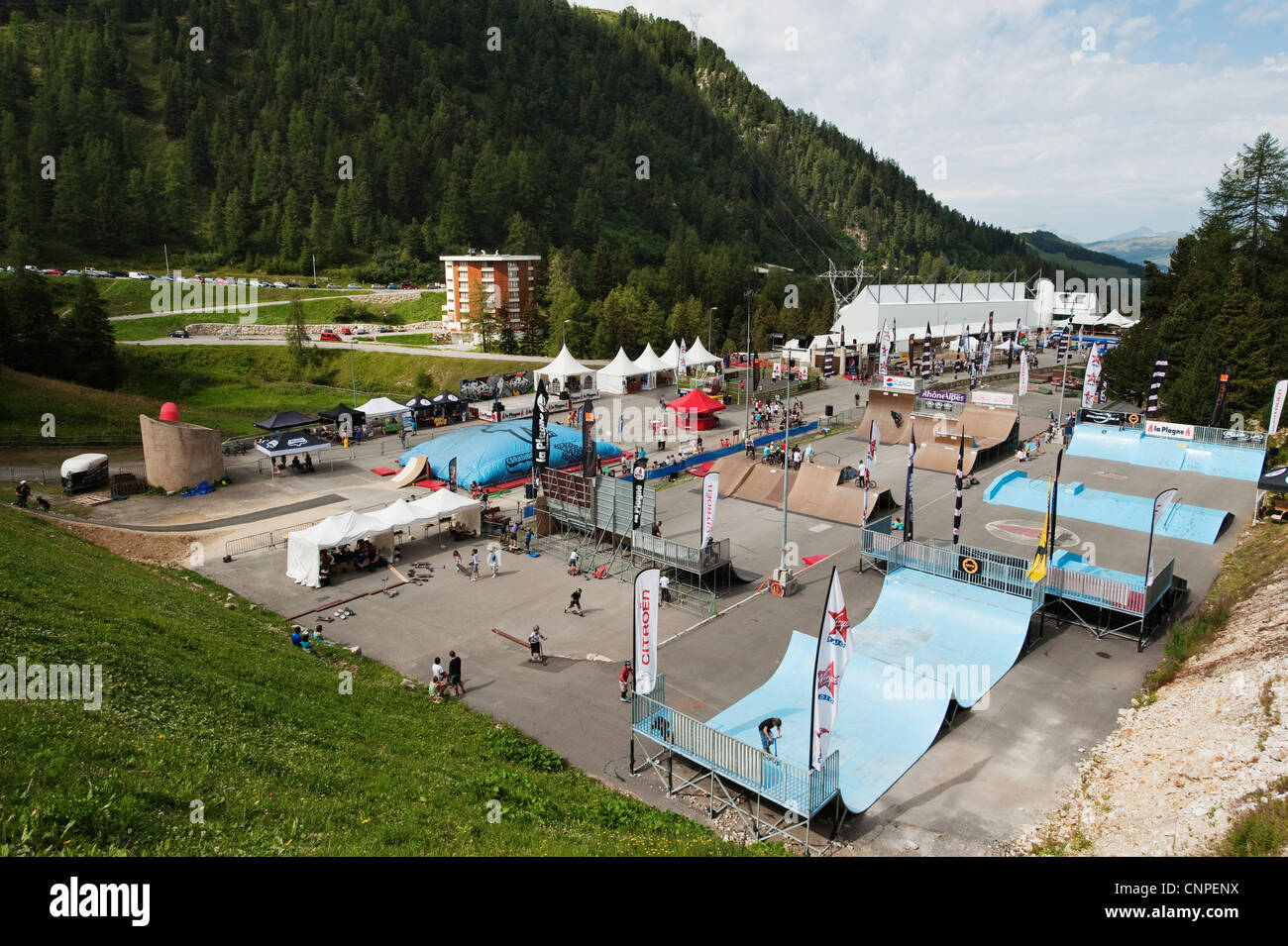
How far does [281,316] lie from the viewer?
7700cm

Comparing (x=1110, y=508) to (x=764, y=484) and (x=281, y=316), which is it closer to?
(x=764, y=484)

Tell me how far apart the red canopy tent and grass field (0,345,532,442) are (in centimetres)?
2075

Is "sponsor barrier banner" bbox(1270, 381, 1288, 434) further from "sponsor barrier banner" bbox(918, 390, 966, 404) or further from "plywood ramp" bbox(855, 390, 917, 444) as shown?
"plywood ramp" bbox(855, 390, 917, 444)

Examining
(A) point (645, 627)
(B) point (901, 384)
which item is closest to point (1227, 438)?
(B) point (901, 384)

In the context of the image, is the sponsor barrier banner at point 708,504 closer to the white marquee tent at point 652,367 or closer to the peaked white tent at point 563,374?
the peaked white tent at point 563,374

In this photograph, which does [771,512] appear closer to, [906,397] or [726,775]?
[906,397]

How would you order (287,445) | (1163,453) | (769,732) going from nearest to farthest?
1. (769,732)
2. (287,445)
3. (1163,453)

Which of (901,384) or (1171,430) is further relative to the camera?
(901,384)

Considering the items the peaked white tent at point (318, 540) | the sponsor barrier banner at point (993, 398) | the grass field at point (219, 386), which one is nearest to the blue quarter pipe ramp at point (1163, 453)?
the sponsor barrier banner at point (993, 398)

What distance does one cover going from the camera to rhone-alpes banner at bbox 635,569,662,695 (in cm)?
Answer: 1488

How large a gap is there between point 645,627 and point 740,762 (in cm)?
308

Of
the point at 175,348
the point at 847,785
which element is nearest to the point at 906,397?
the point at 847,785
